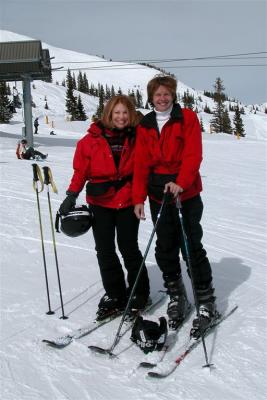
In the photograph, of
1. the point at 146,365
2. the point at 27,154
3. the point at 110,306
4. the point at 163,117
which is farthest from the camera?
the point at 27,154

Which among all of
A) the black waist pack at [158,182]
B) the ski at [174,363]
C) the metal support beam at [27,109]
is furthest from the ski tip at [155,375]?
the metal support beam at [27,109]

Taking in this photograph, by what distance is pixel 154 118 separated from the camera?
347 centimetres

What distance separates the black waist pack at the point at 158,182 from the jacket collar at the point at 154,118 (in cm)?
37

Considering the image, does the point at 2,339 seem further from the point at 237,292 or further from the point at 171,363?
the point at 237,292

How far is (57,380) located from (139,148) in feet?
5.58

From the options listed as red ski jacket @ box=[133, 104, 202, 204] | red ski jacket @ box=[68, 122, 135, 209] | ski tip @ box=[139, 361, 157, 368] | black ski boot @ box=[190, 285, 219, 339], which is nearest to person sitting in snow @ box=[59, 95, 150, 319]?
red ski jacket @ box=[68, 122, 135, 209]

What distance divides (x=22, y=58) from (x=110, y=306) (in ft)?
54.7

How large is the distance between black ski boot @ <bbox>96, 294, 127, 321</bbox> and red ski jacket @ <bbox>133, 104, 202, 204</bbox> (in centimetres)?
88

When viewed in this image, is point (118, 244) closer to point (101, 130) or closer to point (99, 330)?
point (99, 330)

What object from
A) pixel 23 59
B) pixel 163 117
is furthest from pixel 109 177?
pixel 23 59

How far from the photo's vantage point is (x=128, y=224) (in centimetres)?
370

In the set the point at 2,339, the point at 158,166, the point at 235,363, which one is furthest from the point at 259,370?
the point at 2,339

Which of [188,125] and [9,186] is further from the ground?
[188,125]

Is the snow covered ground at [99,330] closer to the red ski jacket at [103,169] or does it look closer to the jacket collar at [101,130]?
the red ski jacket at [103,169]
